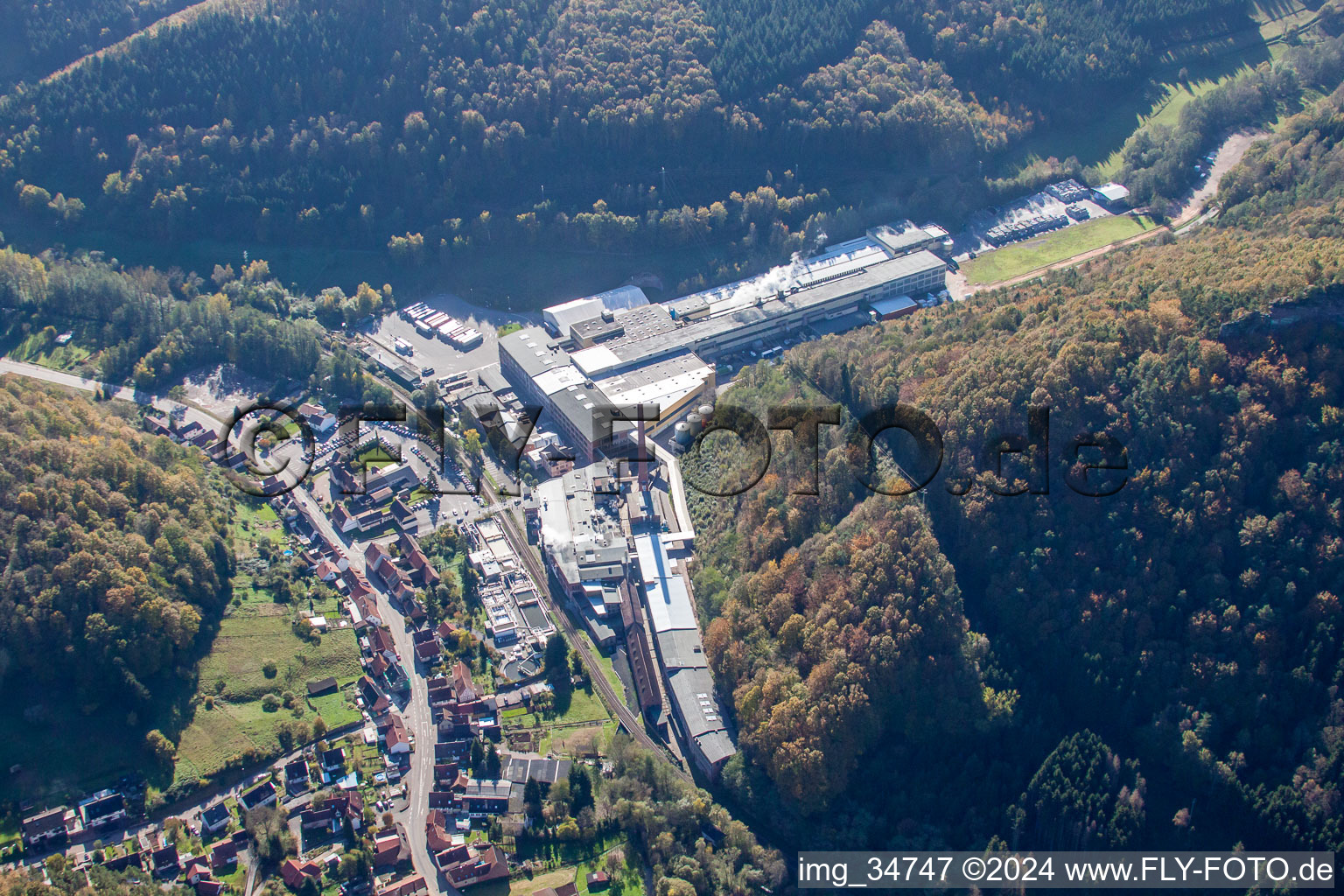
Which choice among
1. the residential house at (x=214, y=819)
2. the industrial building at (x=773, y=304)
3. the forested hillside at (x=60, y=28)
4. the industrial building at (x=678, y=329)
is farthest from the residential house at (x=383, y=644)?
the forested hillside at (x=60, y=28)

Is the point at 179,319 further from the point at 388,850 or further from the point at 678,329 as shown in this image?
the point at 388,850

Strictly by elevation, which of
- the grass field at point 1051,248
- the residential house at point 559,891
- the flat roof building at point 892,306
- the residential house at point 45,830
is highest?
the grass field at point 1051,248

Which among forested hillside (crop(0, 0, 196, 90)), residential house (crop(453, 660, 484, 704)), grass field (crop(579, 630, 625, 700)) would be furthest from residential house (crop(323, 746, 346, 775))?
forested hillside (crop(0, 0, 196, 90))

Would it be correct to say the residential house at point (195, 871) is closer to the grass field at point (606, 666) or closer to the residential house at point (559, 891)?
the residential house at point (559, 891)

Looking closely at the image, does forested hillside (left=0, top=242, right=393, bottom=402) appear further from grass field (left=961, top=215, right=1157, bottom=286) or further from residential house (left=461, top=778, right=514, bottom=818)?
grass field (left=961, top=215, right=1157, bottom=286)

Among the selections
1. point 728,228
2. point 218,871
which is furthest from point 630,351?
point 218,871
